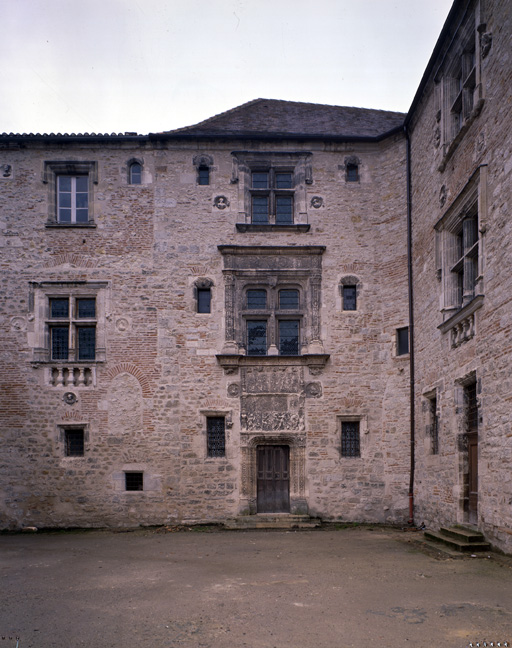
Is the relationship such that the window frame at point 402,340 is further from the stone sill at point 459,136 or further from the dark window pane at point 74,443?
the dark window pane at point 74,443

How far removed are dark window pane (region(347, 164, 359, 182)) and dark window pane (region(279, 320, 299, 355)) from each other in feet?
12.0

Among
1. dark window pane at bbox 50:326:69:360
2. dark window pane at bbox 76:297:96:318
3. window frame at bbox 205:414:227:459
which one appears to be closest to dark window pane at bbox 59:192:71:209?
dark window pane at bbox 76:297:96:318

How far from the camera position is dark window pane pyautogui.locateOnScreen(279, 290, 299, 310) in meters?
14.6

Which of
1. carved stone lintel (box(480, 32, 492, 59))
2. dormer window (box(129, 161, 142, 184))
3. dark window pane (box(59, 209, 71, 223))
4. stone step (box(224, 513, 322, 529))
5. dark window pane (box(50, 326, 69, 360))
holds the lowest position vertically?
stone step (box(224, 513, 322, 529))

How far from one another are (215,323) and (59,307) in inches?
143

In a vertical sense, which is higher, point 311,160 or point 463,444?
point 311,160

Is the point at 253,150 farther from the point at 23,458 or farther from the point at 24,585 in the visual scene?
the point at 24,585

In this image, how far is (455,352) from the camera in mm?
10750

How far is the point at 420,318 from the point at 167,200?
251 inches

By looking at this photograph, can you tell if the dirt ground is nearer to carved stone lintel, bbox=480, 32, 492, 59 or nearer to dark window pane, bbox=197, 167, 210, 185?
carved stone lintel, bbox=480, 32, 492, 59

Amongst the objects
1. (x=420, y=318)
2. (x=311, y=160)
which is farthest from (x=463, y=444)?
(x=311, y=160)

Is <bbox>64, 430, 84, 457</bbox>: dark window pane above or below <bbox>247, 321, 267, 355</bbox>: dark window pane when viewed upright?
below

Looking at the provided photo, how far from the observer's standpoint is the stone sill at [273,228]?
1448 centimetres

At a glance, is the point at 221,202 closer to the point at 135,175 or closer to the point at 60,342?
the point at 135,175
